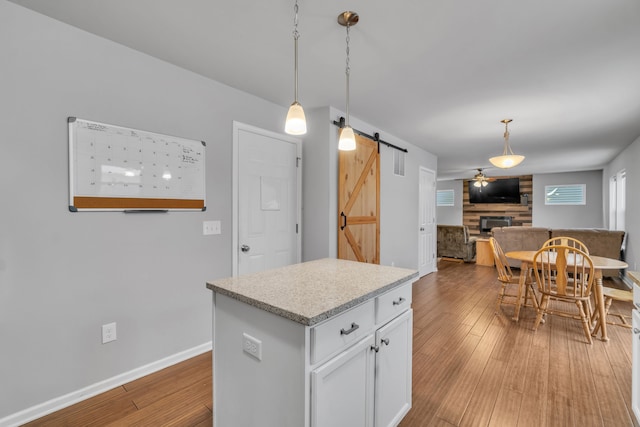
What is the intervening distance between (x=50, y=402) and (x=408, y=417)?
221 cm

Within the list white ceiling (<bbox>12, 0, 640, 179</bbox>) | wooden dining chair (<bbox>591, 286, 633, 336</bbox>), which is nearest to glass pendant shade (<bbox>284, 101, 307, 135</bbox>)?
white ceiling (<bbox>12, 0, 640, 179</bbox>)

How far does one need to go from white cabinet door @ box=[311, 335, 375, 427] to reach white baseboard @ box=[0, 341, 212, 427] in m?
1.73

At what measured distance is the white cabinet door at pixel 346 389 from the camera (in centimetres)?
113

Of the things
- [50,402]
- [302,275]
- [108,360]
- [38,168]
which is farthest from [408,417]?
[38,168]

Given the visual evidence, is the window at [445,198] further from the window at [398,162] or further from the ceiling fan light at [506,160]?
the ceiling fan light at [506,160]

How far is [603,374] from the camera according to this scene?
7.43 ft

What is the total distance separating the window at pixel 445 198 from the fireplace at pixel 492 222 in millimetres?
1181

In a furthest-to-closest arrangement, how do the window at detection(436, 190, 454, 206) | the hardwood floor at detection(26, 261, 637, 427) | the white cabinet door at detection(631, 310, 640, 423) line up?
the window at detection(436, 190, 454, 206) → the hardwood floor at detection(26, 261, 637, 427) → the white cabinet door at detection(631, 310, 640, 423)

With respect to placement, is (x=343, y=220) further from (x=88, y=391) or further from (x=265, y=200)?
(x=88, y=391)

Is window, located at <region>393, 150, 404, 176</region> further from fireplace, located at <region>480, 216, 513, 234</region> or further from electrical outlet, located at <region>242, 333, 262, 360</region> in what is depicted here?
fireplace, located at <region>480, 216, 513, 234</region>

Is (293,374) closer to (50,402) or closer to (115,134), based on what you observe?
(50,402)

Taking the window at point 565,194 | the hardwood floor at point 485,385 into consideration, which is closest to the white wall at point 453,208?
the window at point 565,194

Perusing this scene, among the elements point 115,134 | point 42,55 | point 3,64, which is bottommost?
point 115,134

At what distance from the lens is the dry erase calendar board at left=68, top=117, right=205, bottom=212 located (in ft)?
6.30
